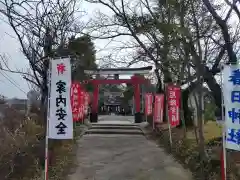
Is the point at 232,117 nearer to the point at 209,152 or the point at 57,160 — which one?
the point at 209,152

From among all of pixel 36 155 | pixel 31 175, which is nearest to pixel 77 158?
pixel 36 155

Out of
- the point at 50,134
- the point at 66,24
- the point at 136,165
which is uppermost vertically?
the point at 66,24

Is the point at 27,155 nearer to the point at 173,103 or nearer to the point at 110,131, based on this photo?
the point at 173,103

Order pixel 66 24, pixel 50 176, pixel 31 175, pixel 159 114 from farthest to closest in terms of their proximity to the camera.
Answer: pixel 159 114, pixel 66 24, pixel 50 176, pixel 31 175

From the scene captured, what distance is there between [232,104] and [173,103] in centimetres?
803

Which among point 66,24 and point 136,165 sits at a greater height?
point 66,24

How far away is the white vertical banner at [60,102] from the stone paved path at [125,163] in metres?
2.02

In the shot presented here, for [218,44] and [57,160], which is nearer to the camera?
[57,160]

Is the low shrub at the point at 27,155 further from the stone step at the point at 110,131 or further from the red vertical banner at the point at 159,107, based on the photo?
the stone step at the point at 110,131

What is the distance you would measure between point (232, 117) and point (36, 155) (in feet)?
17.2

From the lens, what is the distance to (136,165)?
11359mm

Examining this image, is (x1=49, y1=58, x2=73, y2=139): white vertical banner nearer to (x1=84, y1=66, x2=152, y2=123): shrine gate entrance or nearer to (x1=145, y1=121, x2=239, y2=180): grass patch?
(x1=145, y1=121, x2=239, y2=180): grass patch

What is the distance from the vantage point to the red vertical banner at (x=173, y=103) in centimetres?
1472

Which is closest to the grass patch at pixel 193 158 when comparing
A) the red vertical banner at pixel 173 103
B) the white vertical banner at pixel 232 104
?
the red vertical banner at pixel 173 103
